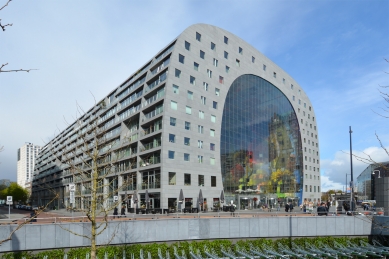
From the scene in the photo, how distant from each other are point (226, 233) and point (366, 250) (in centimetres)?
1031

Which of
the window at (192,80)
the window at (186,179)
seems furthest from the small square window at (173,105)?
the window at (186,179)

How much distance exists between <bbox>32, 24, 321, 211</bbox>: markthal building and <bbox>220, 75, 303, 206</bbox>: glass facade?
19 centimetres

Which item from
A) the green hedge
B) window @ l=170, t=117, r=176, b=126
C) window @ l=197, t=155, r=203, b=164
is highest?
window @ l=170, t=117, r=176, b=126

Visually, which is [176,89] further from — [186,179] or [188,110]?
[186,179]

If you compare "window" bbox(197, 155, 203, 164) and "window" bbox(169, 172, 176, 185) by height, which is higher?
"window" bbox(197, 155, 203, 164)

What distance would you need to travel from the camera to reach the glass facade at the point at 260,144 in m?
53.4

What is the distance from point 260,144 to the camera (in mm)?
60531

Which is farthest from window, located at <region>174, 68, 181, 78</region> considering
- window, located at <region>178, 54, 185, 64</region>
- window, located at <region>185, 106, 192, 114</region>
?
window, located at <region>185, 106, 192, 114</region>

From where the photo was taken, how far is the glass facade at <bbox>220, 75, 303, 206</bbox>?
175 ft

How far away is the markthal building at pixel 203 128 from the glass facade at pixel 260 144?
0.19 meters

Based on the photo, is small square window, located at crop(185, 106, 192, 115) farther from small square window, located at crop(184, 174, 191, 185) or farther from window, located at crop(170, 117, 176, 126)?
small square window, located at crop(184, 174, 191, 185)

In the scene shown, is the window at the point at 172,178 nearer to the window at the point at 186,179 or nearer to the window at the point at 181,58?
the window at the point at 186,179

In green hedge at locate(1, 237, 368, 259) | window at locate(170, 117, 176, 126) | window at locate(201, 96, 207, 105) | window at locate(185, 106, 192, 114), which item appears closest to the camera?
green hedge at locate(1, 237, 368, 259)

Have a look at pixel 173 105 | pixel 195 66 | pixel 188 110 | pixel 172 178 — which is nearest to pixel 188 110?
pixel 188 110
